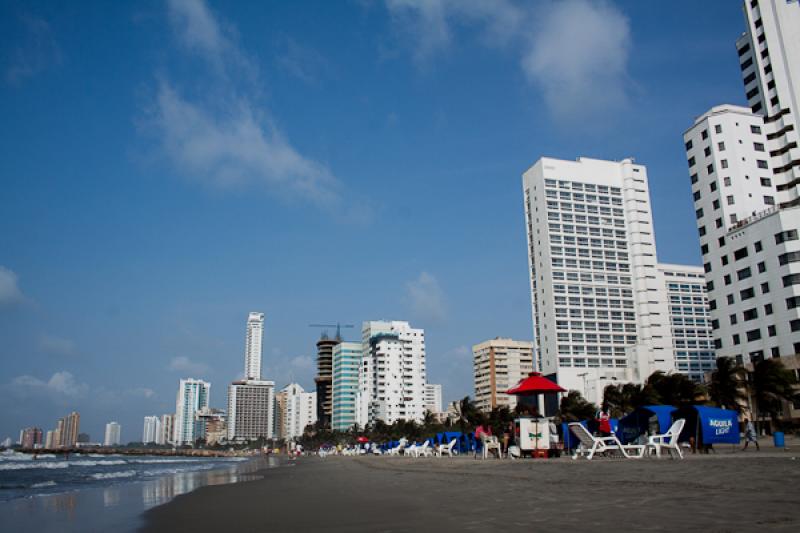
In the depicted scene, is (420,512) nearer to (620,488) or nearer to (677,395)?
(620,488)

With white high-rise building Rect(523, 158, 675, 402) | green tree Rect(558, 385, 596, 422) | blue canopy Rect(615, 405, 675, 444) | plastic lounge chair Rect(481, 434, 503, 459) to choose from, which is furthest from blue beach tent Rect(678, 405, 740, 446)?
white high-rise building Rect(523, 158, 675, 402)

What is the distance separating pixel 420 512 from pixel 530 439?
1588 cm

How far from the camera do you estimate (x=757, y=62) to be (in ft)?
265

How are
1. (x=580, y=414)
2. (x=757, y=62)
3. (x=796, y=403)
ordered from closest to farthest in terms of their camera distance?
1. (x=796, y=403)
2. (x=580, y=414)
3. (x=757, y=62)

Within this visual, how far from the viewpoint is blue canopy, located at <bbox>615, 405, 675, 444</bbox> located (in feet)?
75.4

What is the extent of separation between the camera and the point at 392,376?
534 ft

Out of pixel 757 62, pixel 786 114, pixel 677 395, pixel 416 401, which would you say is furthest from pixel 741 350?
pixel 416 401

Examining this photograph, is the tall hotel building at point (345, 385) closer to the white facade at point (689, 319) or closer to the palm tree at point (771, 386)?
the white facade at point (689, 319)

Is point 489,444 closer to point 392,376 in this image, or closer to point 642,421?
point 642,421

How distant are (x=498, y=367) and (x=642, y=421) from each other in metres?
146

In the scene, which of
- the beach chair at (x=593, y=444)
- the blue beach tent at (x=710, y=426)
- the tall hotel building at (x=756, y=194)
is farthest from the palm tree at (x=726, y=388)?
the beach chair at (x=593, y=444)

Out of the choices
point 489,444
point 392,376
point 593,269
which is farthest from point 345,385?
point 489,444

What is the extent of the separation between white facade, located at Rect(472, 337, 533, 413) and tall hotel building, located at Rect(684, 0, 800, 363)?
9859 centimetres

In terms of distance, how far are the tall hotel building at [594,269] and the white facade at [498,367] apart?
5631 centimetres
